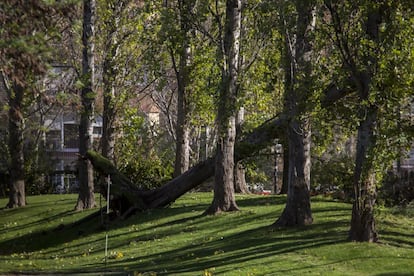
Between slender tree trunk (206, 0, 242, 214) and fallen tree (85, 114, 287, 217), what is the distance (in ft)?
8.12

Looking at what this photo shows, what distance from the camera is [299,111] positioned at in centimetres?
1798

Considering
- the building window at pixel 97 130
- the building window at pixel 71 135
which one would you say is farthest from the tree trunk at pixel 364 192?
the building window at pixel 71 135

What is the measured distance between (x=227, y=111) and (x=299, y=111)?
191 inches

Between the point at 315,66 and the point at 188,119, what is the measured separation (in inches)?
568

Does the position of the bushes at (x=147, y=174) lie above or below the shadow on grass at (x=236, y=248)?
above

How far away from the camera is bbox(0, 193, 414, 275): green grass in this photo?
15375 millimetres

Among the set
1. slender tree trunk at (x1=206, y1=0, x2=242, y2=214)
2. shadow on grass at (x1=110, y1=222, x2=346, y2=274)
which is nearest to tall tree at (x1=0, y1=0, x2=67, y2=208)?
shadow on grass at (x1=110, y1=222, x2=346, y2=274)

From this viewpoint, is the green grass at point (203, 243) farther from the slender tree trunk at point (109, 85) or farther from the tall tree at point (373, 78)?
the slender tree trunk at point (109, 85)

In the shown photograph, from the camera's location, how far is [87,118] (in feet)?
92.4

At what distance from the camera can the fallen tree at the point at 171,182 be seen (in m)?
26.7

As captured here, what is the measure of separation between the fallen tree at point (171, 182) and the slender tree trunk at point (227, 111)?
2.47 meters

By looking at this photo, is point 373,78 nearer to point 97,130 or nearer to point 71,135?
point 97,130

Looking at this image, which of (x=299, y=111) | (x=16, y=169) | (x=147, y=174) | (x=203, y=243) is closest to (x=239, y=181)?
(x=147, y=174)

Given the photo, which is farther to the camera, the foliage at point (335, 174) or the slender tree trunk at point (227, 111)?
the foliage at point (335, 174)
